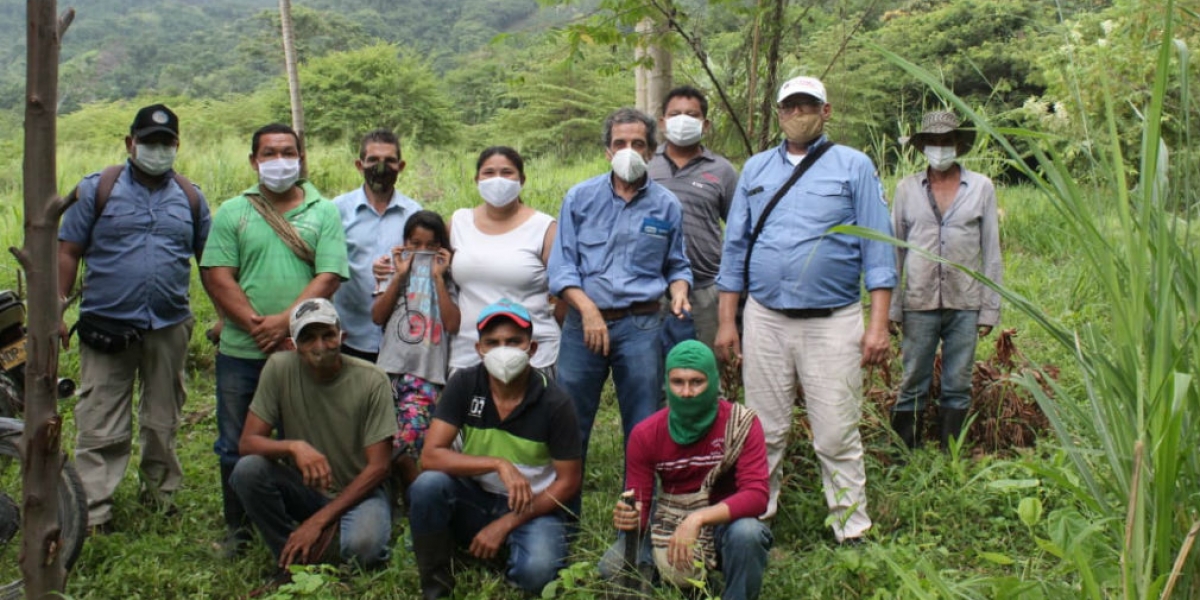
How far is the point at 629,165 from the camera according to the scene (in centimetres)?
420

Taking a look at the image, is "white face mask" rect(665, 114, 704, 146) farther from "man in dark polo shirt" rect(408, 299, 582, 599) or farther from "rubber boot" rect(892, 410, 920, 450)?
"rubber boot" rect(892, 410, 920, 450)

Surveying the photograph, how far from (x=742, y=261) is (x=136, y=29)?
253ft

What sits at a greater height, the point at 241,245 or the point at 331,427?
the point at 241,245

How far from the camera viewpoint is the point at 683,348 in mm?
3475

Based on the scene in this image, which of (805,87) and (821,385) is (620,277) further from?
(805,87)

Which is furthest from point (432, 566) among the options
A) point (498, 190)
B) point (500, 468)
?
point (498, 190)

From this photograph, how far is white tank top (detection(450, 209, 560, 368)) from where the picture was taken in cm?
435

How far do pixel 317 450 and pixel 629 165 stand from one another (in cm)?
180

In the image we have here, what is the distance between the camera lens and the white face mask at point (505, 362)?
3809 millimetres

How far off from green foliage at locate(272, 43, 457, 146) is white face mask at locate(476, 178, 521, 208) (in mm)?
18509

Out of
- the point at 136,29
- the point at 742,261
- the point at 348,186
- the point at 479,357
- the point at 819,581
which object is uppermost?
the point at 136,29

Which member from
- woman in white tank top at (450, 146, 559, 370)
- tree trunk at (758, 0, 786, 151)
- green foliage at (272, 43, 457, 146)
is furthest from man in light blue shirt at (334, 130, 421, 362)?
green foliage at (272, 43, 457, 146)

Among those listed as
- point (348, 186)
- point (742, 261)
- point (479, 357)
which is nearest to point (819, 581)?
point (742, 261)

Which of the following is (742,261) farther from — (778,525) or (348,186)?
(348,186)
